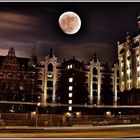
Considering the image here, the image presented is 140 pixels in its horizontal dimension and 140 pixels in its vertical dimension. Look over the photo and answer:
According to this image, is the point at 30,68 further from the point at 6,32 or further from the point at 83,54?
the point at 6,32

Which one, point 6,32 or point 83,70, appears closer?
point 6,32

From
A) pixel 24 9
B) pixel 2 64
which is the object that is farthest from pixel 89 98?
pixel 2 64

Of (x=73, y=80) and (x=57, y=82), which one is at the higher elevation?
(x=73, y=80)

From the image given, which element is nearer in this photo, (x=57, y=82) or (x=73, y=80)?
(x=57, y=82)

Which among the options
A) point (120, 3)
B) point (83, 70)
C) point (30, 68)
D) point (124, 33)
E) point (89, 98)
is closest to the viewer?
point (120, 3)

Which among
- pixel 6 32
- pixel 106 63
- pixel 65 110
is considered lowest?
pixel 65 110

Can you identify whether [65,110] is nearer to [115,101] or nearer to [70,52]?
[115,101]

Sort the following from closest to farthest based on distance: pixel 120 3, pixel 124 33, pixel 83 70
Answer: pixel 120 3 → pixel 124 33 → pixel 83 70

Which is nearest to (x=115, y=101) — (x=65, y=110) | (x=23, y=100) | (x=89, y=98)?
(x=89, y=98)

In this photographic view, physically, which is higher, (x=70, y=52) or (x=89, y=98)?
(x=70, y=52)
